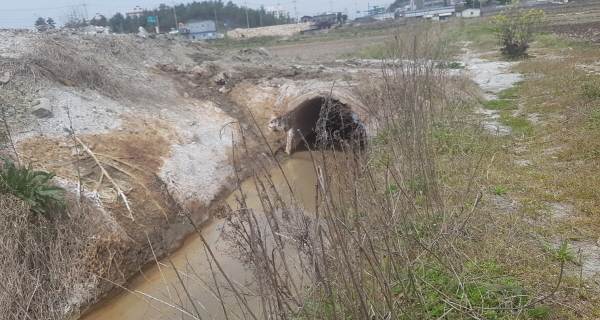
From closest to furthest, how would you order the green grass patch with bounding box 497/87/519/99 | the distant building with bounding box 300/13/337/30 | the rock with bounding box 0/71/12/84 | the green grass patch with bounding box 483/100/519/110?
the rock with bounding box 0/71/12/84
the green grass patch with bounding box 483/100/519/110
the green grass patch with bounding box 497/87/519/99
the distant building with bounding box 300/13/337/30

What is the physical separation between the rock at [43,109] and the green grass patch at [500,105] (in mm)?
9423

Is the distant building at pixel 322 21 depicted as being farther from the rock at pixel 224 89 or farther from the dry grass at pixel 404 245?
the dry grass at pixel 404 245

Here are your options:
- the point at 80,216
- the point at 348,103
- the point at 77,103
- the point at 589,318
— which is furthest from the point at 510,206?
the point at 77,103

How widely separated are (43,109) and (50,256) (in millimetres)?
4213

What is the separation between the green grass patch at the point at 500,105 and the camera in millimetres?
9691

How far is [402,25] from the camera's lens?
1323cm

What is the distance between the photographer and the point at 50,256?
5.51m

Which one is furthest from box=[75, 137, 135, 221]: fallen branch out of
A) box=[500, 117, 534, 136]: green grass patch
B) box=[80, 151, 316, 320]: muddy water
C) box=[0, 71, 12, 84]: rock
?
box=[500, 117, 534, 136]: green grass patch

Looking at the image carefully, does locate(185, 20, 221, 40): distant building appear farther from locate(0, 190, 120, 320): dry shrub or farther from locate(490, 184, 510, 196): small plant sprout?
locate(490, 184, 510, 196): small plant sprout

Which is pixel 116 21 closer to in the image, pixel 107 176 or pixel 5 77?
pixel 5 77

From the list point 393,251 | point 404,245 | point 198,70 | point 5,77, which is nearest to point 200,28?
point 198,70

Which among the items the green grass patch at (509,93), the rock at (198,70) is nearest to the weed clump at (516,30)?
the green grass patch at (509,93)

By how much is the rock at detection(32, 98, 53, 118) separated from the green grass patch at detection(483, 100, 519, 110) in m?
9.42

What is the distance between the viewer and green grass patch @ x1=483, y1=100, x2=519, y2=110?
9691 millimetres
